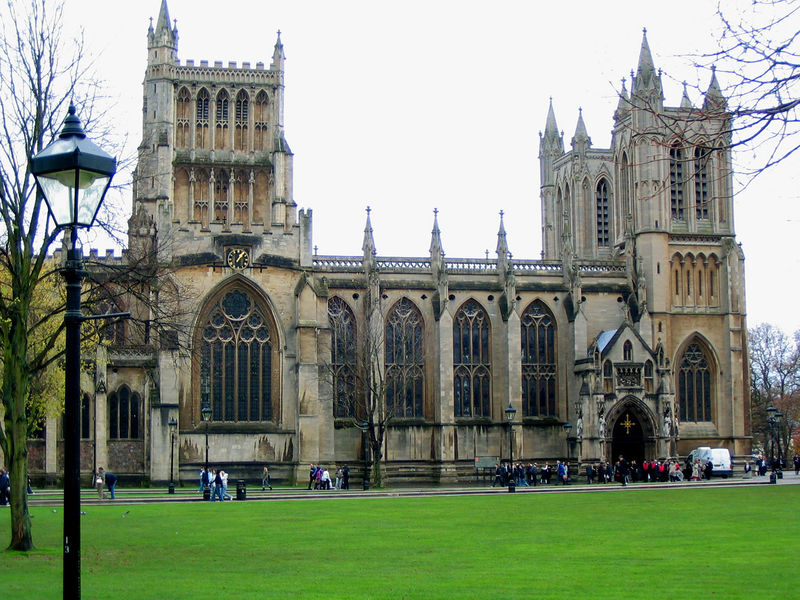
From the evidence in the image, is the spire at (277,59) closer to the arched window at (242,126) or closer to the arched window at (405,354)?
the arched window at (242,126)

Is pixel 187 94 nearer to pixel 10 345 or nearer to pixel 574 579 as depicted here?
pixel 10 345

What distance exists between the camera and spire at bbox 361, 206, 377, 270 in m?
62.4

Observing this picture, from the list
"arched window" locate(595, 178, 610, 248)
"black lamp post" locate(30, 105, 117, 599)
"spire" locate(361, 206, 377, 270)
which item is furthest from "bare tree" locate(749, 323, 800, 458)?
"black lamp post" locate(30, 105, 117, 599)

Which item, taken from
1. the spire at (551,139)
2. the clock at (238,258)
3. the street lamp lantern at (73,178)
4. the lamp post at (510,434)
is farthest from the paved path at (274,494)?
the spire at (551,139)

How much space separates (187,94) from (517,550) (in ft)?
179

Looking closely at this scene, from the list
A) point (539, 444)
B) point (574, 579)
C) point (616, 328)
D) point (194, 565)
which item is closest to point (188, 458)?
point (539, 444)

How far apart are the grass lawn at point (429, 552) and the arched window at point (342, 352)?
24.5 meters

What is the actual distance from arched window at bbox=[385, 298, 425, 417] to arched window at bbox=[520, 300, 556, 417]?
20.5ft

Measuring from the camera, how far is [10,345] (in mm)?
23922

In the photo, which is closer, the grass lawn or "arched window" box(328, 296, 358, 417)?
the grass lawn

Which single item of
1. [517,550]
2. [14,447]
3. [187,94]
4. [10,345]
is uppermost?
[187,94]

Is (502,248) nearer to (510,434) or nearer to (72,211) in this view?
(510,434)

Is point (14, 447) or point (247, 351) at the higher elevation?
point (247, 351)

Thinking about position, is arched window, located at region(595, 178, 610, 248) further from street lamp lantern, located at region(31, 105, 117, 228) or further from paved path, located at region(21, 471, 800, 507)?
street lamp lantern, located at region(31, 105, 117, 228)
